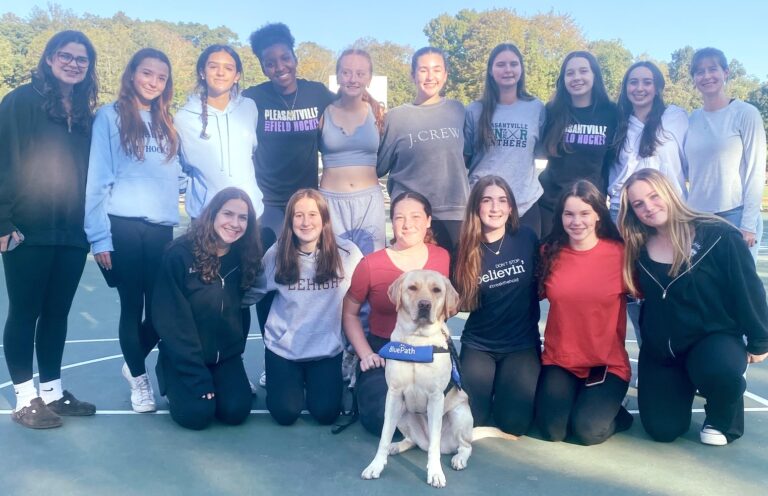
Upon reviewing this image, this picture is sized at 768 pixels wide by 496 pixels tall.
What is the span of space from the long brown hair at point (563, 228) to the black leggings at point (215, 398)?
74.8 inches

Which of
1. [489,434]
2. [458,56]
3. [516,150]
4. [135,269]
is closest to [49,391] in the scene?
[135,269]

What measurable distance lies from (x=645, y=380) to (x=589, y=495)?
1026mm

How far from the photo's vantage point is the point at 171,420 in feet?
13.1

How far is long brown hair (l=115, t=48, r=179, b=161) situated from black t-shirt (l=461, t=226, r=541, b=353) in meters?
2.04

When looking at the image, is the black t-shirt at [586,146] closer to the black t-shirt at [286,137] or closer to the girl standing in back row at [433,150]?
the girl standing in back row at [433,150]

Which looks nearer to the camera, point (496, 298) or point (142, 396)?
point (496, 298)

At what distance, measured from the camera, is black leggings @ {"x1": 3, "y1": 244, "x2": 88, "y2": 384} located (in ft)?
12.2

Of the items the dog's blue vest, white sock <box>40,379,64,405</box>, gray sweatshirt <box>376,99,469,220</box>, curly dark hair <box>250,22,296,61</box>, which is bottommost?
white sock <box>40,379,64,405</box>

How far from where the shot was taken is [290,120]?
4629mm

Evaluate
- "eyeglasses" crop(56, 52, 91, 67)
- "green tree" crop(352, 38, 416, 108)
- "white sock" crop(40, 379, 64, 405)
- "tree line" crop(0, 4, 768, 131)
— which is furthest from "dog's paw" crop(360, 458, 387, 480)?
"green tree" crop(352, 38, 416, 108)

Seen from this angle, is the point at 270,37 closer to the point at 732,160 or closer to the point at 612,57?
the point at 732,160

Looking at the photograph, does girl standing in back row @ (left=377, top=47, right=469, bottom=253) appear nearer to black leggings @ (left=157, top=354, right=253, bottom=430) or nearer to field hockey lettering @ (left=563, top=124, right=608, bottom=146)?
field hockey lettering @ (left=563, top=124, right=608, bottom=146)

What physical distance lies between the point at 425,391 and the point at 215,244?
1562 mm

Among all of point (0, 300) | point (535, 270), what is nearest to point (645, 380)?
point (535, 270)
